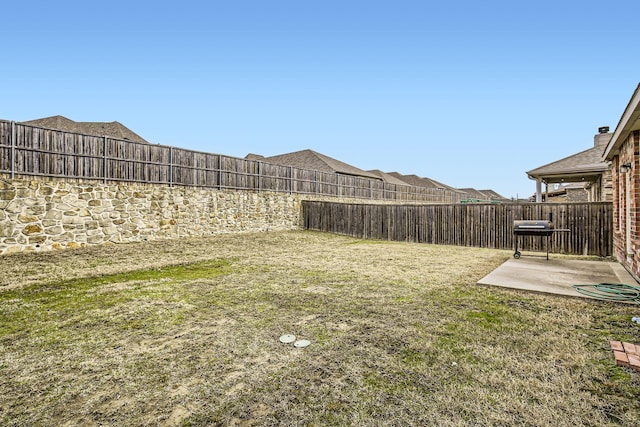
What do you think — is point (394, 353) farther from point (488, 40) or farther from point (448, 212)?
point (488, 40)

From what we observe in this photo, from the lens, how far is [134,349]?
2.69 meters

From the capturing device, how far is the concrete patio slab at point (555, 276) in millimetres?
4699

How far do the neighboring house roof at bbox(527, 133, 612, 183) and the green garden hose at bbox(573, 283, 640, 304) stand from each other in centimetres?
765

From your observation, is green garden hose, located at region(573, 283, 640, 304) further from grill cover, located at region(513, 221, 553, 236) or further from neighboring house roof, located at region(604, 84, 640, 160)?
grill cover, located at region(513, 221, 553, 236)

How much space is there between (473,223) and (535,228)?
12.2ft

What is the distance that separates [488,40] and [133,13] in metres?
13.2

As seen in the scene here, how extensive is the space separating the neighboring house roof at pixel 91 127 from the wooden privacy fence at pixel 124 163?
28.4 ft

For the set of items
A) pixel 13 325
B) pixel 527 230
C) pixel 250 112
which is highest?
pixel 250 112

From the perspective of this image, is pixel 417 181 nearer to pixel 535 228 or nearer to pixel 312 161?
pixel 312 161

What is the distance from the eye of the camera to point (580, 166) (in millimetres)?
10883

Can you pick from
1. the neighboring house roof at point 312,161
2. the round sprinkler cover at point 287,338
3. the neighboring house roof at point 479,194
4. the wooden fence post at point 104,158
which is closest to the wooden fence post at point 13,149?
the wooden fence post at point 104,158

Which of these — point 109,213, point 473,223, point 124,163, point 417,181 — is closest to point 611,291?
point 473,223

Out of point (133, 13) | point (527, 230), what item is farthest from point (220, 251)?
point (133, 13)

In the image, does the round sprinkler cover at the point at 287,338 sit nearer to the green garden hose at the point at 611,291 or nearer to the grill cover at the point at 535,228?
the green garden hose at the point at 611,291
